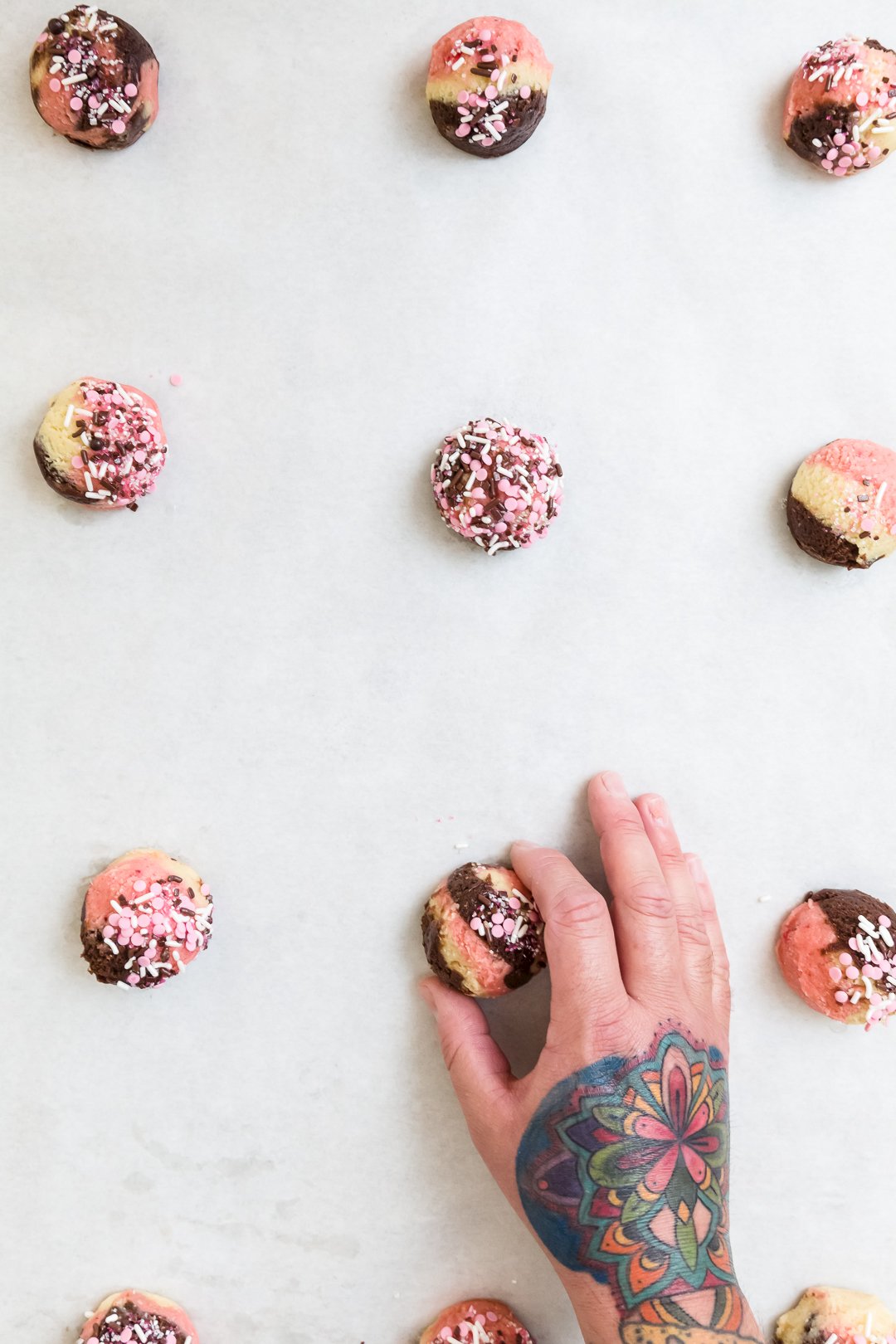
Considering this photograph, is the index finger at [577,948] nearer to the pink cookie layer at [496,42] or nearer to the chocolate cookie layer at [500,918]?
the chocolate cookie layer at [500,918]

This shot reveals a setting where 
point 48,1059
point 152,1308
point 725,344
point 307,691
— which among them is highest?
point 725,344

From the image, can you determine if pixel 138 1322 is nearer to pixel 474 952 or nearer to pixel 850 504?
pixel 474 952

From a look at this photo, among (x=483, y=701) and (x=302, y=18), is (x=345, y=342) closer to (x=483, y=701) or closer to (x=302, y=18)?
(x=302, y=18)

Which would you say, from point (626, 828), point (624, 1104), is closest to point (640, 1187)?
point (624, 1104)

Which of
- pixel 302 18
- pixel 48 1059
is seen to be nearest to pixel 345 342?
pixel 302 18

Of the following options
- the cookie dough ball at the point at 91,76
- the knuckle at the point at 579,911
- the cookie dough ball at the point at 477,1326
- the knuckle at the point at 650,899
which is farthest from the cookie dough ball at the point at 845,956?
the cookie dough ball at the point at 91,76

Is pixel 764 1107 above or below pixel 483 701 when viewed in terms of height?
below
